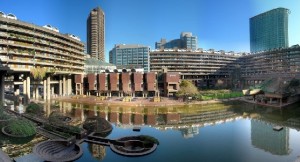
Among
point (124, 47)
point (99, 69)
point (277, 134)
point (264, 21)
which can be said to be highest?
point (264, 21)

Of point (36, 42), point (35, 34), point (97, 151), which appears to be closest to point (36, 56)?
point (36, 42)

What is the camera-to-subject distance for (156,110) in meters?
53.7

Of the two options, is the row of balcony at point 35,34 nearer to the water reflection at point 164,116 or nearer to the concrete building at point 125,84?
the concrete building at point 125,84

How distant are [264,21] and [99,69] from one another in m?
122

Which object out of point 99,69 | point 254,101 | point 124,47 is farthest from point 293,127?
point 124,47

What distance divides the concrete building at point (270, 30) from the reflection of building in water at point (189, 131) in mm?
142911

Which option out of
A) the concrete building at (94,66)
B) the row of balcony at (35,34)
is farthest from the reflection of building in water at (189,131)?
the concrete building at (94,66)

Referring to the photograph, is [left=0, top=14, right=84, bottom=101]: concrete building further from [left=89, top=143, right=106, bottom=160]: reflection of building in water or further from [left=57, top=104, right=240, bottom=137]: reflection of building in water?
[left=89, top=143, right=106, bottom=160]: reflection of building in water

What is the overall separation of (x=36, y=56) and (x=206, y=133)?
48180 millimetres

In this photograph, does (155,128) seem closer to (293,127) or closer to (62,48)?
(293,127)

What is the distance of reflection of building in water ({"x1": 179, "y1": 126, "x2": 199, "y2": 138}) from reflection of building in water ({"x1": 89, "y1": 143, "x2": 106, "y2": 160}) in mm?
12060

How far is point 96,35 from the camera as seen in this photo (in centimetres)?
16525

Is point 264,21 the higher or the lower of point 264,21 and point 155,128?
the higher

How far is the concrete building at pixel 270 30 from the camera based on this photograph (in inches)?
6033
